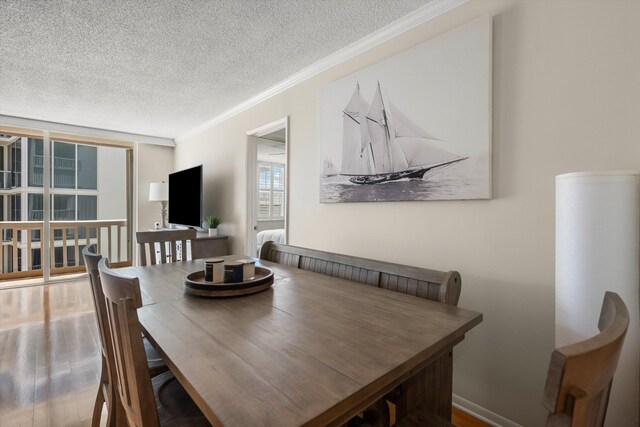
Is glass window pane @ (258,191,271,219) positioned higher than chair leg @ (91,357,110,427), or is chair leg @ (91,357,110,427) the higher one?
glass window pane @ (258,191,271,219)

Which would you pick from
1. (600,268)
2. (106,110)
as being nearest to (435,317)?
(600,268)

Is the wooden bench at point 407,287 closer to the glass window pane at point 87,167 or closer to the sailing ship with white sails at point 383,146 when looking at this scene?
the sailing ship with white sails at point 383,146

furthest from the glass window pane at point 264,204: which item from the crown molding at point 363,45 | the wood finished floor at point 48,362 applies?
the wood finished floor at point 48,362

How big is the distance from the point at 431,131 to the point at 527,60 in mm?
569

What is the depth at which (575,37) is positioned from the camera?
1.45 meters

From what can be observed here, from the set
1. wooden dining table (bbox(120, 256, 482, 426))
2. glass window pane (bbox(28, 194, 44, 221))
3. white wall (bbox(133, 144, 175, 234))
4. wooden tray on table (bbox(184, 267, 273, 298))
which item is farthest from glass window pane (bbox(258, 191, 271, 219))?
wooden tray on table (bbox(184, 267, 273, 298))

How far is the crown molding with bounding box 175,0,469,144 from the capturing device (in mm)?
1939

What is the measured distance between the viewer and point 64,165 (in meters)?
5.28

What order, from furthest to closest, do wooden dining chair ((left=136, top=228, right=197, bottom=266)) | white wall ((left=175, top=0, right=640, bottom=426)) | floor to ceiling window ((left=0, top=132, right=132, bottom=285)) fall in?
floor to ceiling window ((left=0, top=132, right=132, bottom=285)), wooden dining chair ((left=136, top=228, right=197, bottom=266)), white wall ((left=175, top=0, right=640, bottom=426))

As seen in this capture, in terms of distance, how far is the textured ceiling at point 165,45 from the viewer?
200 centimetres

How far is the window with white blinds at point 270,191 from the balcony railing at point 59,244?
8.37 ft

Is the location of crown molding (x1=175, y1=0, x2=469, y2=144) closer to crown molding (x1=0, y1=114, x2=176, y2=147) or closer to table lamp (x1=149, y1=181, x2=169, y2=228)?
table lamp (x1=149, y1=181, x2=169, y2=228)

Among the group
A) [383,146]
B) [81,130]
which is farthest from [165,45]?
[81,130]

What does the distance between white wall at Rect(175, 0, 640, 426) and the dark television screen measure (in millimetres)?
2945
